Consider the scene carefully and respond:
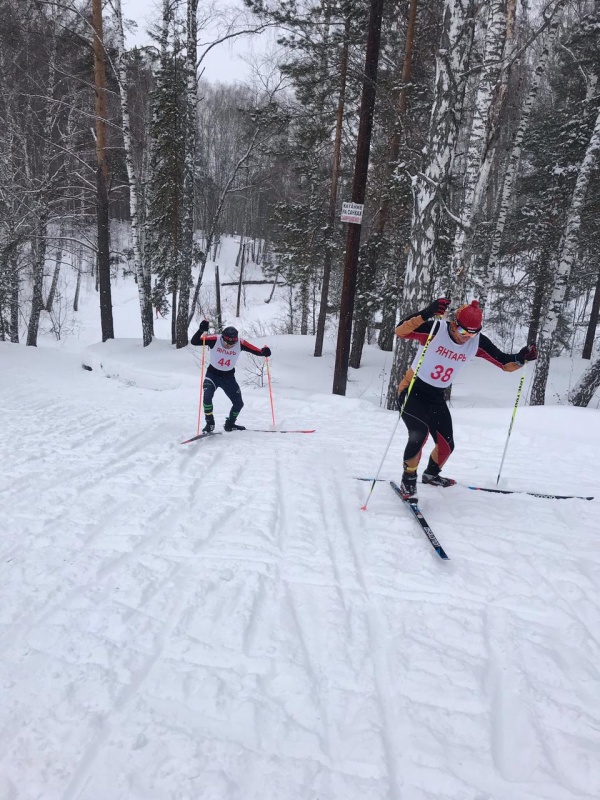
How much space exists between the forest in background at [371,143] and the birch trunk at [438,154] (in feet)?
0.07

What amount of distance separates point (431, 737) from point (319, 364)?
12990 mm

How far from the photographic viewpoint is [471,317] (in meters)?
4.15

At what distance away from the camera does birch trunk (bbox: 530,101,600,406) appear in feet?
31.8

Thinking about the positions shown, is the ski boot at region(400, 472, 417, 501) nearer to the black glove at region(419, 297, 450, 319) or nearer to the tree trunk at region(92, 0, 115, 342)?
the black glove at region(419, 297, 450, 319)

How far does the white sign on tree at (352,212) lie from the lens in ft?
28.2

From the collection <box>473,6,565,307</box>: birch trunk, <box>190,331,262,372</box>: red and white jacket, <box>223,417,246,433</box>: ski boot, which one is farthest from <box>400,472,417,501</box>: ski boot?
<box>473,6,565,307</box>: birch trunk

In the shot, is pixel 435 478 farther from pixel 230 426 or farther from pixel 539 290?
pixel 539 290

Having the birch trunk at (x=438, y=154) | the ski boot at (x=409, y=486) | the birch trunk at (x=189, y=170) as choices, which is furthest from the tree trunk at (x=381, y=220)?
the ski boot at (x=409, y=486)

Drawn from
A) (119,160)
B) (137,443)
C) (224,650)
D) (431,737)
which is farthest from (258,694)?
(119,160)

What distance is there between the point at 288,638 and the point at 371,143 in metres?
14.8

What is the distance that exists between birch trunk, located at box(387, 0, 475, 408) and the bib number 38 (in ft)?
12.9

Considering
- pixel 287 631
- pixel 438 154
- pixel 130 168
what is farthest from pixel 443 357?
pixel 130 168

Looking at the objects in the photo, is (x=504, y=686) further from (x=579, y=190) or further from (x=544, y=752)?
(x=579, y=190)

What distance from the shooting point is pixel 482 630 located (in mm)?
2867
